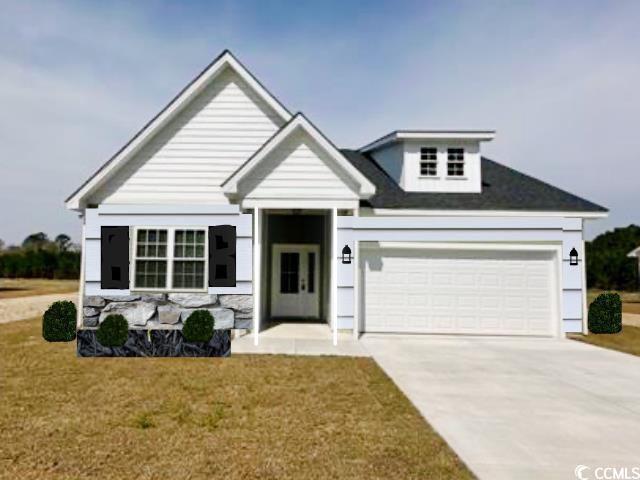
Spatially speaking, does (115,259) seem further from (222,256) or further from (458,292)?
(458,292)

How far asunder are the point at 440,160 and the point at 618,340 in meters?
8.12

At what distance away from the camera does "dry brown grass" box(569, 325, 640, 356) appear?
11634mm

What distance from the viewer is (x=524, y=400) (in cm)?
696

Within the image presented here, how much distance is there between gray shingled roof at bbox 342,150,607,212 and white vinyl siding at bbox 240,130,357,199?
2.00 metres

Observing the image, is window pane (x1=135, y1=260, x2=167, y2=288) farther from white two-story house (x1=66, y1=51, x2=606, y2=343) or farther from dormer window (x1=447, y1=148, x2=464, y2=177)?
dormer window (x1=447, y1=148, x2=464, y2=177)

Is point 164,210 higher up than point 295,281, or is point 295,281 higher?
point 164,210

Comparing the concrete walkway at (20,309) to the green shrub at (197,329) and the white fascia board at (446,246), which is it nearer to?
the green shrub at (197,329)

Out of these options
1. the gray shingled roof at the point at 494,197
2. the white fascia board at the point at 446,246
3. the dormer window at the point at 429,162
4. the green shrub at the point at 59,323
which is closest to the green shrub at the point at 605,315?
the gray shingled roof at the point at 494,197

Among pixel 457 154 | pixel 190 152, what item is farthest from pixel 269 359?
pixel 457 154

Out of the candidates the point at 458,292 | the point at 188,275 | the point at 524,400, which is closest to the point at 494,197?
the point at 458,292

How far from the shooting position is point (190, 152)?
1301cm

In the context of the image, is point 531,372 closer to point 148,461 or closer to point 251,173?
point 148,461

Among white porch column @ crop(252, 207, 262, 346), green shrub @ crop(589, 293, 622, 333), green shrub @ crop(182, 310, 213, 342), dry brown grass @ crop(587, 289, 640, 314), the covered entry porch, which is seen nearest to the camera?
green shrub @ crop(182, 310, 213, 342)

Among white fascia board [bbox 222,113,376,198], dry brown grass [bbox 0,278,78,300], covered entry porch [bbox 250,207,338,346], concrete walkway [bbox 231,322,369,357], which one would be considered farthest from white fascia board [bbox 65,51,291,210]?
dry brown grass [bbox 0,278,78,300]
